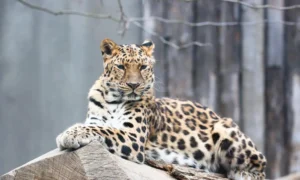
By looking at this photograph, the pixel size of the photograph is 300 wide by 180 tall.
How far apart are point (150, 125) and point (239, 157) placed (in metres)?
0.67

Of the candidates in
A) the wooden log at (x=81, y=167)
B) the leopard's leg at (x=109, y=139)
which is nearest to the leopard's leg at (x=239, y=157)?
the leopard's leg at (x=109, y=139)

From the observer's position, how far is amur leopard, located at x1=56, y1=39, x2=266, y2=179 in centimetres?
472

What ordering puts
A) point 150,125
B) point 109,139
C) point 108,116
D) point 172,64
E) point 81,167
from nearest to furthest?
point 81,167 < point 109,139 < point 108,116 < point 150,125 < point 172,64

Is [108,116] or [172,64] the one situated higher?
[172,64]

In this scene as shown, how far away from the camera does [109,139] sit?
4309mm

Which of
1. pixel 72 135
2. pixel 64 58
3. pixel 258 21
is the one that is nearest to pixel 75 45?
pixel 64 58

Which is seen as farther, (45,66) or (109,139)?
(45,66)

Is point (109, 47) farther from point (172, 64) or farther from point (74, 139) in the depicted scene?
point (172, 64)

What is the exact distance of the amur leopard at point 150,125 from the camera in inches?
186

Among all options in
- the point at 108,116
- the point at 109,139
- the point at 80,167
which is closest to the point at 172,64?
the point at 108,116

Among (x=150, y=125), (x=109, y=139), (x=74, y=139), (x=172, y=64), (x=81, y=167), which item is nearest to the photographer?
(x=81, y=167)

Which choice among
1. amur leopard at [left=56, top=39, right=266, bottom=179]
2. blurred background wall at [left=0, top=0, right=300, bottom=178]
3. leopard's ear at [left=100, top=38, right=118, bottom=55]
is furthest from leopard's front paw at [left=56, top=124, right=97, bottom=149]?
blurred background wall at [left=0, top=0, right=300, bottom=178]

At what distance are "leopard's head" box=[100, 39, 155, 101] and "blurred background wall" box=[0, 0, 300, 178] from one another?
209 cm

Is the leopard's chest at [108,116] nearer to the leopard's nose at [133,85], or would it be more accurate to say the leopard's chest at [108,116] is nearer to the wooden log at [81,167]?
the leopard's nose at [133,85]
